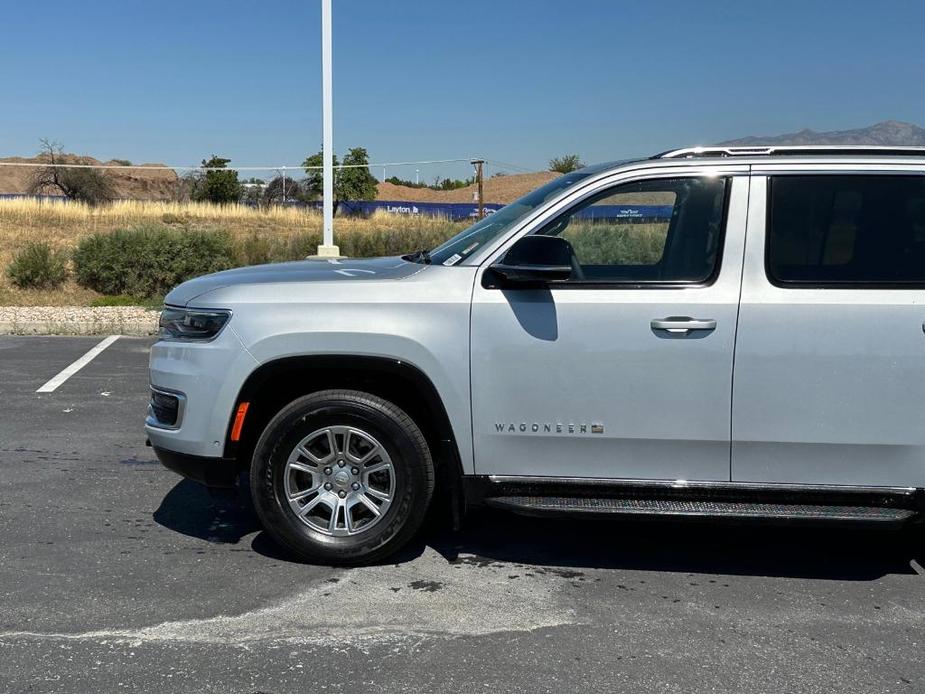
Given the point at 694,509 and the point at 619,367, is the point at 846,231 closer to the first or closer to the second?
the point at 619,367

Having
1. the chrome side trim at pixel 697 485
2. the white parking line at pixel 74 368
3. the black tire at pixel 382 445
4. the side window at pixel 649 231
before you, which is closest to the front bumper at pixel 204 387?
the black tire at pixel 382 445

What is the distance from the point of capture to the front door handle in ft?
14.3

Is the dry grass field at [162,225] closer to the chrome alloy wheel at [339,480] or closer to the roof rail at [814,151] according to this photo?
the chrome alloy wheel at [339,480]

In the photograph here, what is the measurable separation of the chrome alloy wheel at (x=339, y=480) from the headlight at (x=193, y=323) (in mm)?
731

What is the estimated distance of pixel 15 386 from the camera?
898 centimetres

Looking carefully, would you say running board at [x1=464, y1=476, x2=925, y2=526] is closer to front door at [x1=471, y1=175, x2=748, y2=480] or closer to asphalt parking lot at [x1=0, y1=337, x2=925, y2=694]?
front door at [x1=471, y1=175, x2=748, y2=480]

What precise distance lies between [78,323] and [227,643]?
32.4 ft

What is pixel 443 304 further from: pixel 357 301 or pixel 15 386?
pixel 15 386

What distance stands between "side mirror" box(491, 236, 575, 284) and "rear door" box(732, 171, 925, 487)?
884 mm

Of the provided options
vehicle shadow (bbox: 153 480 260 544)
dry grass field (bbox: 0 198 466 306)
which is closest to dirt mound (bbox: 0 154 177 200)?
dry grass field (bbox: 0 198 466 306)

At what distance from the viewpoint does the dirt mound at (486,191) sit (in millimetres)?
55250

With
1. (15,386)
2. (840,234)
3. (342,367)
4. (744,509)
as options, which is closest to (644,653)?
(744,509)

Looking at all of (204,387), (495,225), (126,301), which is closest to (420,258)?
(495,225)

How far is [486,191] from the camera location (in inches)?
2234
